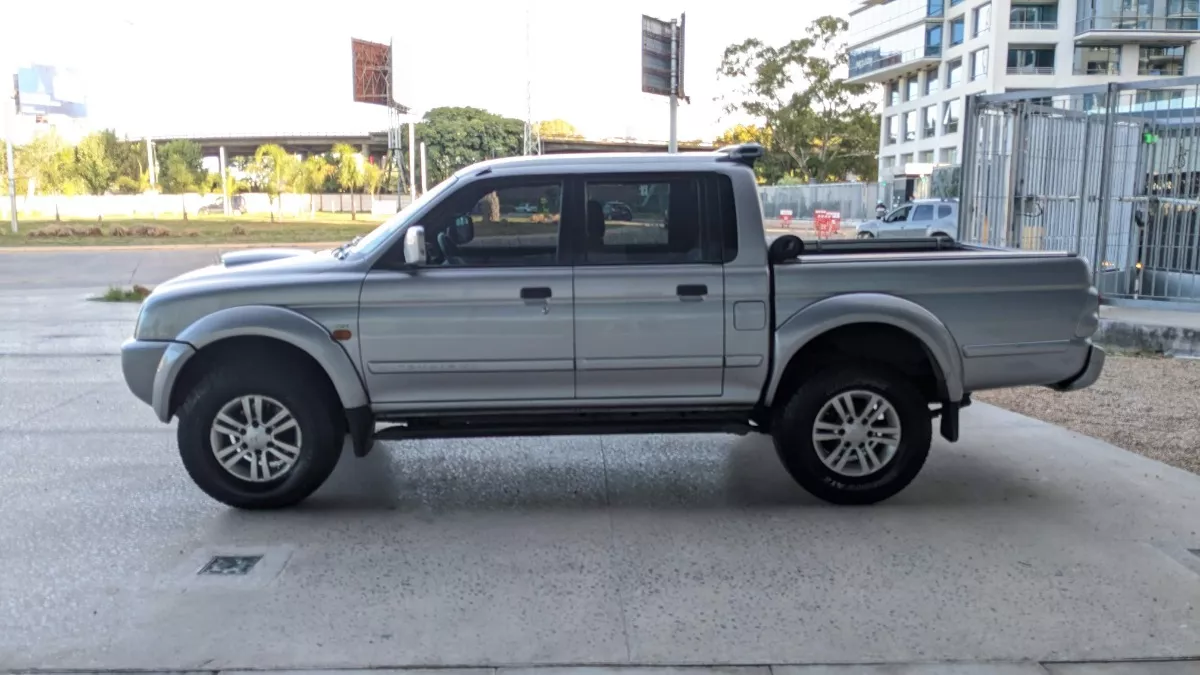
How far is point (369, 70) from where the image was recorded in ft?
198

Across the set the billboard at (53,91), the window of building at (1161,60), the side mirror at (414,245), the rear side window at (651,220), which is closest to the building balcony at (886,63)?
the window of building at (1161,60)

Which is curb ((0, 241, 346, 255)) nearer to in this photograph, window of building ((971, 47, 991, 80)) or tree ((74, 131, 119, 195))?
window of building ((971, 47, 991, 80))

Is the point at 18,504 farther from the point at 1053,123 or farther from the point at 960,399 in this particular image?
the point at 1053,123

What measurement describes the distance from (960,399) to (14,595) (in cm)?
498

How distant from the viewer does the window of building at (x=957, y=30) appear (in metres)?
62.6

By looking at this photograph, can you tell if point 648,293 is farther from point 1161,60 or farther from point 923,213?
point 1161,60

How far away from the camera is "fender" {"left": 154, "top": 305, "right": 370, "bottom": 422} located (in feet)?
17.9

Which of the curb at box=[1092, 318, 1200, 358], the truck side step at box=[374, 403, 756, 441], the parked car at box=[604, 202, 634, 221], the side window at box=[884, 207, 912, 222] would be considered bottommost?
the curb at box=[1092, 318, 1200, 358]

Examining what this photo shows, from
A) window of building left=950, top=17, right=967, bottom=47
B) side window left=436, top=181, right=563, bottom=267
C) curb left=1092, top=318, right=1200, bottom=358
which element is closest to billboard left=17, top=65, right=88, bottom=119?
window of building left=950, top=17, right=967, bottom=47

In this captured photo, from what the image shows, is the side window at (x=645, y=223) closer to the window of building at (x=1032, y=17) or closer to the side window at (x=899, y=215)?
the side window at (x=899, y=215)

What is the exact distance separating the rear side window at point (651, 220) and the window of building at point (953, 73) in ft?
205

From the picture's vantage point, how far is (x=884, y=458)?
18.8ft

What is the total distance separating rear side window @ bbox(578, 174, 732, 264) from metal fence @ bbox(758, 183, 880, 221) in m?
42.5

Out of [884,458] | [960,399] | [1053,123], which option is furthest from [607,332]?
[1053,123]
